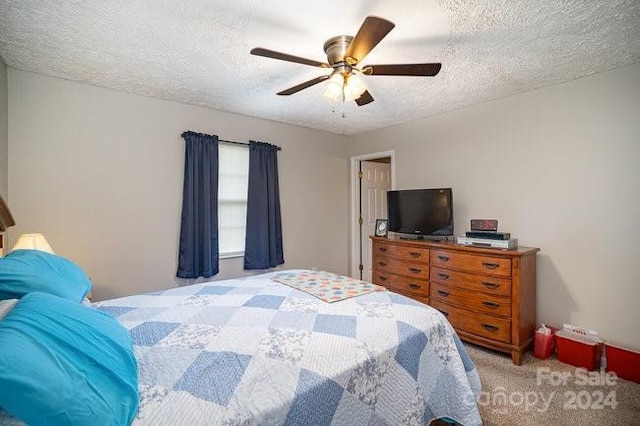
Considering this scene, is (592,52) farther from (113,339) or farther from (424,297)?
(113,339)

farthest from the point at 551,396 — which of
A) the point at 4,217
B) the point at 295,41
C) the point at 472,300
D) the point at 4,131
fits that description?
the point at 4,131

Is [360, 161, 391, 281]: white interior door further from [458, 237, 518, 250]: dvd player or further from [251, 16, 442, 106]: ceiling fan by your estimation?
[251, 16, 442, 106]: ceiling fan

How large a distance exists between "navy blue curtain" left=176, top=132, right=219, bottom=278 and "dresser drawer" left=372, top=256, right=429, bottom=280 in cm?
191

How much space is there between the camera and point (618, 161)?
2.40 metres

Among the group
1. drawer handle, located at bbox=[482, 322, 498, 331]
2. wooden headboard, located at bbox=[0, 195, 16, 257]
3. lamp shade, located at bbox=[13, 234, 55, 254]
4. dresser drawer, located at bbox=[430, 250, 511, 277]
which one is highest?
wooden headboard, located at bbox=[0, 195, 16, 257]

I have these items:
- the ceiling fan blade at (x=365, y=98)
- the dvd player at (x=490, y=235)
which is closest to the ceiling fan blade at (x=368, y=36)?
the ceiling fan blade at (x=365, y=98)

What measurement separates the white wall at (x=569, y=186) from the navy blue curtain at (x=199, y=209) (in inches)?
109

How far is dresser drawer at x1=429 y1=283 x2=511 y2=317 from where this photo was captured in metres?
2.59

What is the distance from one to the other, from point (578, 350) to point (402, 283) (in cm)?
154

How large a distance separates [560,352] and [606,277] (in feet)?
2.40

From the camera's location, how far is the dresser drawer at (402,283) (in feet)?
10.4

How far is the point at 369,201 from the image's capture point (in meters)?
4.79

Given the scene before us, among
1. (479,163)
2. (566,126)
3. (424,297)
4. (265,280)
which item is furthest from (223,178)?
(566,126)

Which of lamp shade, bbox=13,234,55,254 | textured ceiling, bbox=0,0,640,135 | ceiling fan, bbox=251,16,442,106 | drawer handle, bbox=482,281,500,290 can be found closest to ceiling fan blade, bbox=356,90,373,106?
ceiling fan, bbox=251,16,442,106
